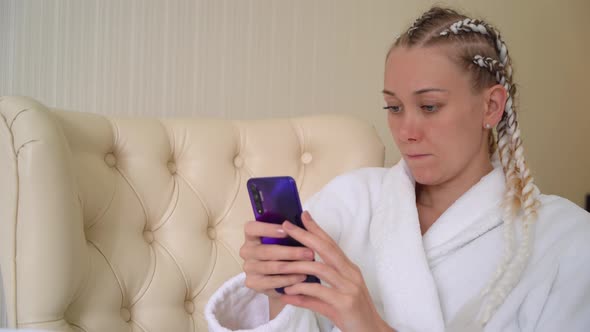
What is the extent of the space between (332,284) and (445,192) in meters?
0.41

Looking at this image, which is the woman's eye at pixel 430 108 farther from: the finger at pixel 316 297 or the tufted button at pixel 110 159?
the tufted button at pixel 110 159

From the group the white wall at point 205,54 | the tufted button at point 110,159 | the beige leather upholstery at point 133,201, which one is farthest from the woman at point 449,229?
the white wall at point 205,54

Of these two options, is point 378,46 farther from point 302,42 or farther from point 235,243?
point 235,243

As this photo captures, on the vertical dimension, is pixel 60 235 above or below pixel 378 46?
below

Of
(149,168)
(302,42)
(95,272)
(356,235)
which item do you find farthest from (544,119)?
(95,272)

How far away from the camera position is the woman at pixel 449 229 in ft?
2.61

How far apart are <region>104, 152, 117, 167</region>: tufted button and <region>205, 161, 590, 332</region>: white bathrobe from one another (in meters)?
0.40

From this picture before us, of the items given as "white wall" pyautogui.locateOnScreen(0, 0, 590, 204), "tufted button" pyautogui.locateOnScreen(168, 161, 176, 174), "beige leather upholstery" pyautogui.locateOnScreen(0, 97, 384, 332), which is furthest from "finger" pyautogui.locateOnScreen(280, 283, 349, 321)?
"white wall" pyautogui.locateOnScreen(0, 0, 590, 204)

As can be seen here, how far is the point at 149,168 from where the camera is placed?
3.58ft

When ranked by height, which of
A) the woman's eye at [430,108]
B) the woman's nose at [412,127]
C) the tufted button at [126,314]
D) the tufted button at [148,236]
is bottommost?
the tufted button at [126,314]

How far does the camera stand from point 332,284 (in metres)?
0.69

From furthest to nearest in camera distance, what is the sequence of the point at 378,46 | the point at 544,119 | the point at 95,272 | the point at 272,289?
the point at 544,119 < the point at 378,46 < the point at 95,272 < the point at 272,289

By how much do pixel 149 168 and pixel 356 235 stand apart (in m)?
0.48

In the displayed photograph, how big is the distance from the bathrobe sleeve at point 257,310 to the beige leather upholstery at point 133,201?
263 mm
